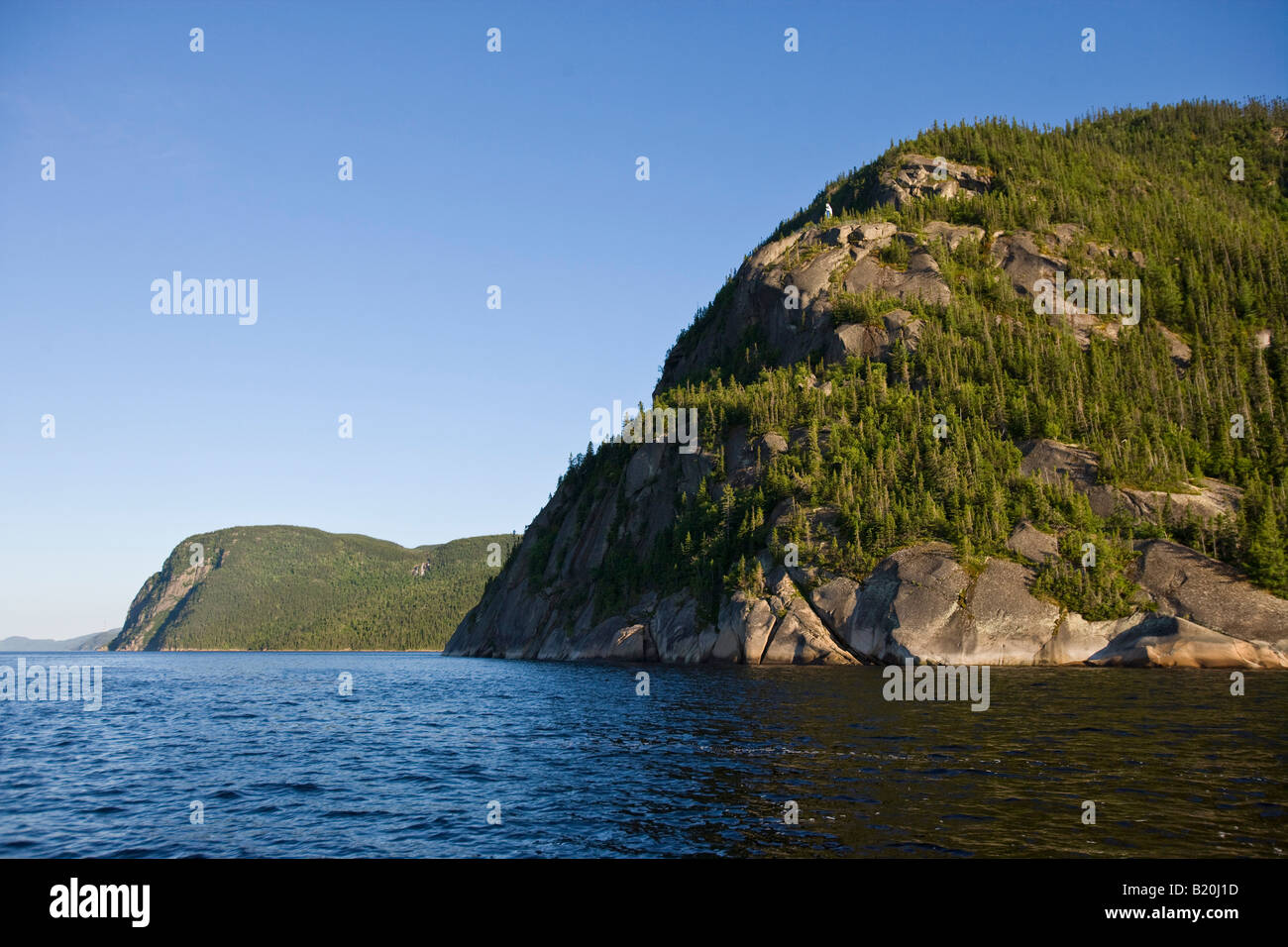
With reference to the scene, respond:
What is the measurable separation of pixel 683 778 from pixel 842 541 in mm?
62408

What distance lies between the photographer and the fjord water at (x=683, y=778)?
18.6 metres

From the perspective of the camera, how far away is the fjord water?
18.6 m

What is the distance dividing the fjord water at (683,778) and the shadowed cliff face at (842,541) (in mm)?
20575

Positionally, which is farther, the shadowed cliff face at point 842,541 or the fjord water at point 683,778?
the shadowed cliff face at point 842,541

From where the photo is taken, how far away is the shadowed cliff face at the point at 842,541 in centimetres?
6900

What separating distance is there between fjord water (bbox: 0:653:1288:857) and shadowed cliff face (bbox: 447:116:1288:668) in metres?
20.6

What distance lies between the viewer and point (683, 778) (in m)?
25.9

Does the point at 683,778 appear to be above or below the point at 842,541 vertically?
below

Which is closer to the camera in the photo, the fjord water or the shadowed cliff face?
the fjord water

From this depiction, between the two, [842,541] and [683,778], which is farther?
[842,541]

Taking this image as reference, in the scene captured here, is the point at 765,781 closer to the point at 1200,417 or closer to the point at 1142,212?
the point at 1200,417

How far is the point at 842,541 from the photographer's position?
84.5 meters

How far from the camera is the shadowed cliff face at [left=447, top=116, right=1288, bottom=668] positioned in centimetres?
6900
